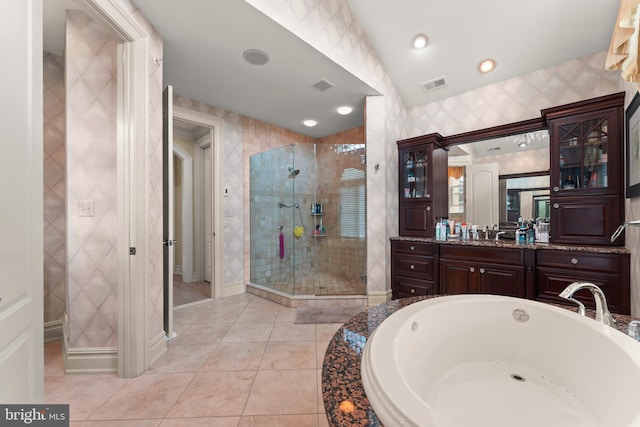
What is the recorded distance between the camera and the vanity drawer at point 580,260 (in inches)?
74.9

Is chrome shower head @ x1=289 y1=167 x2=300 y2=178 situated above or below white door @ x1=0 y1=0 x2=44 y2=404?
above

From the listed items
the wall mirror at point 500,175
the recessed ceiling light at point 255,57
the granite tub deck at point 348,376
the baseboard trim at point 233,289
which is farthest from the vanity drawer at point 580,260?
the baseboard trim at point 233,289

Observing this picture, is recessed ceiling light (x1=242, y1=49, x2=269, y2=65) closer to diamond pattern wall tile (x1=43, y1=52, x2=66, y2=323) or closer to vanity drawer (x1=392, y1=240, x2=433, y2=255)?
diamond pattern wall tile (x1=43, y1=52, x2=66, y2=323)

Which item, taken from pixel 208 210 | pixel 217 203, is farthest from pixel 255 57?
pixel 208 210

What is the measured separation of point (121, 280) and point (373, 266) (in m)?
2.38

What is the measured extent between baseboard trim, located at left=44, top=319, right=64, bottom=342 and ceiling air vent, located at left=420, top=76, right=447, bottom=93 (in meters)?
4.39

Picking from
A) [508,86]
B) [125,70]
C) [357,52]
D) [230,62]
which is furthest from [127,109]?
[508,86]

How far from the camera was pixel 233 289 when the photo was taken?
3.51 metres

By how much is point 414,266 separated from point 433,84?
2126 millimetres

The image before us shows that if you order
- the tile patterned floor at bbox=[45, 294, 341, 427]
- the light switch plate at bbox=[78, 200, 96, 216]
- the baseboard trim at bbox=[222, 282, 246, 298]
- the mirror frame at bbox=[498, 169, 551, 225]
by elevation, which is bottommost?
the tile patterned floor at bbox=[45, 294, 341, 427]

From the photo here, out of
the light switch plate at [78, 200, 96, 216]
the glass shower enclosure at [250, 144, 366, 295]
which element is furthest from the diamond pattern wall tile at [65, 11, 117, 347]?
the glass shower enclosure at [250, 144, 366, 295]

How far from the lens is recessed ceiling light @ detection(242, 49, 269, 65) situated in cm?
229

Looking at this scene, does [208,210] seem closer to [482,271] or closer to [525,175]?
[482,271]

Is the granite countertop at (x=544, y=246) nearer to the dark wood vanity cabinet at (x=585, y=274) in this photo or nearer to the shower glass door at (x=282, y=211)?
the dark wood vanity cabinet at (x=585, y=274)
